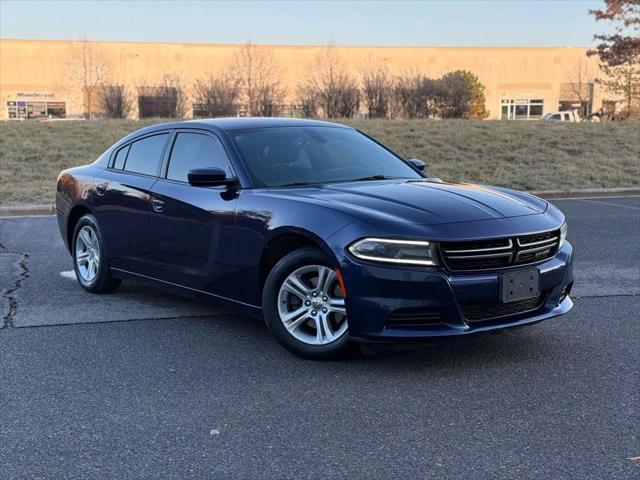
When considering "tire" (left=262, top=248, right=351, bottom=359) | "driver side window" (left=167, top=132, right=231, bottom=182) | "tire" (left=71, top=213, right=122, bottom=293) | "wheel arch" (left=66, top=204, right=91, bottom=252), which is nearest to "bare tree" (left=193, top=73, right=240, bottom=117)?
"wheel arch" (left=66, top=204, right=91, bottom=252)

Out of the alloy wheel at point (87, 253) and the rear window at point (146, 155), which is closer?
the rear window at point (146, 155)

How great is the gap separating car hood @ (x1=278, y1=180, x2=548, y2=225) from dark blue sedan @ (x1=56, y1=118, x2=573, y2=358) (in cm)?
1

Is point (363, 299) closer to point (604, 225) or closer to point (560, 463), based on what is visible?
point (560, 463)

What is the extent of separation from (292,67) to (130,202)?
51.5 metres

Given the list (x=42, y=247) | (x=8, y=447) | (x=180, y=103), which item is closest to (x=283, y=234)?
(x=8, y=447)

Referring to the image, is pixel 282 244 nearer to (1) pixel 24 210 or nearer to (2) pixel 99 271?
(2) pixel 99 271

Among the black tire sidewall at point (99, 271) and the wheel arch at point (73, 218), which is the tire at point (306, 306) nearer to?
the black tire sidewall at point (99, 271)

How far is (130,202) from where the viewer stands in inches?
239

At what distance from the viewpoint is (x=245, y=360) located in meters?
4.76

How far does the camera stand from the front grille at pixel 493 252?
4.22m

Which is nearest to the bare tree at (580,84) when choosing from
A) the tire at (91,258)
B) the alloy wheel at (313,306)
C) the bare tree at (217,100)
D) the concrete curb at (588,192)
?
the bare tree at (217,100)

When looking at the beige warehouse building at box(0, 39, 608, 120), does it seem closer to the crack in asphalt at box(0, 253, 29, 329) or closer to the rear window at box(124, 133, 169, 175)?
the crack in asphalt at box(0, 253, 29, 329)

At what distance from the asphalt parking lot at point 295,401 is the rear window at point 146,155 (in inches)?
46.2

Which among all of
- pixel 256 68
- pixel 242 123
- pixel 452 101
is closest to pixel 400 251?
pixel 242 123
